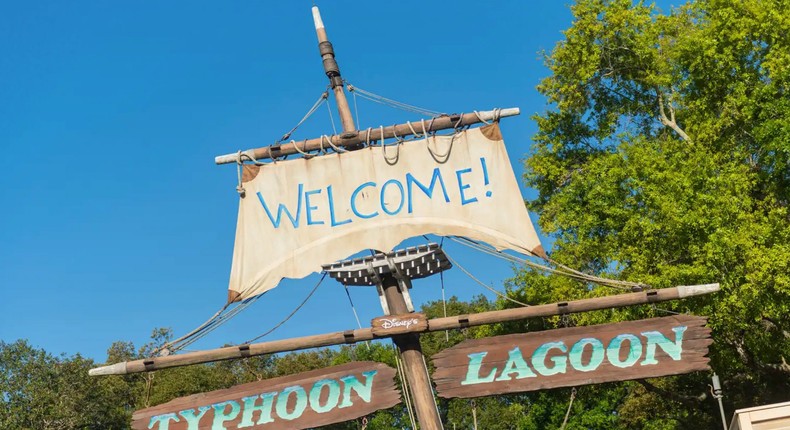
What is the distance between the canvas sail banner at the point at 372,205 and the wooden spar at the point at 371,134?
0.71 feet

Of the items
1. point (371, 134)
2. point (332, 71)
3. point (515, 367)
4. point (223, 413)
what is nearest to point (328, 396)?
point (223, 413)

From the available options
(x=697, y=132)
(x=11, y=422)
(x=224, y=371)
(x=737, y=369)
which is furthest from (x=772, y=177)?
(x=11, y=422)

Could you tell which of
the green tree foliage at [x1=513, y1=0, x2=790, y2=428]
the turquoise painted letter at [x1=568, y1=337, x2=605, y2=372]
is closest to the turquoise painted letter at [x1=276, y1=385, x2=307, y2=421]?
the turquoise painted letter at [x1=568, y1=337, x2=605, y2=372]

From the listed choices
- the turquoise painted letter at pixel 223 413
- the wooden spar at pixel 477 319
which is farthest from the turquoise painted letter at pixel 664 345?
the turquoise painted letter at pixel 223 413

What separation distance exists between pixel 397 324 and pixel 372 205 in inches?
143

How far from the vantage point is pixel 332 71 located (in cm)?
1827

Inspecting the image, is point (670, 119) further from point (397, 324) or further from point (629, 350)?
point (397, 324)

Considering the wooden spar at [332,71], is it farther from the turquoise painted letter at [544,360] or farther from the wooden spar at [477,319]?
the turquoise painted letter at [544,360]

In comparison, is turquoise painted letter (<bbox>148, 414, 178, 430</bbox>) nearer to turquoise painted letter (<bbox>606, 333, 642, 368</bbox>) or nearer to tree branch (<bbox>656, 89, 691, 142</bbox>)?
turquoise painted letter (<bbox>606, 333, 642, 368</bbox>)

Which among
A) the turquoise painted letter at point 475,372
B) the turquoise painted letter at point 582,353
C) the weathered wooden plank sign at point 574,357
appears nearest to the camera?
the weathered wooden plank sign at point 574,357

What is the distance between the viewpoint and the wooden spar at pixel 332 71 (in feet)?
57.9

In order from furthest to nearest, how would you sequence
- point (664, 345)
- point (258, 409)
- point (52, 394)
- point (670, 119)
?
point (52, 394) < point (670, 119) < point (258, 409) < point (664, 345)

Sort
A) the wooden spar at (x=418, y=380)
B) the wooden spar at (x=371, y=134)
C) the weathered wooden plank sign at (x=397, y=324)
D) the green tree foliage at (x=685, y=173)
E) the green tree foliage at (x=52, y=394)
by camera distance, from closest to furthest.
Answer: the weathered wooden plank sign at (x=397, y=324) < the wooden spar at (x=418, y=380) < the wooden spar at (x=371, y=134) < the green tree foliage at (x=685, y=173) < the green tree foliage at (x=52, y=394)

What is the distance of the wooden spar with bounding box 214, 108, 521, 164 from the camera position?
17125mm
